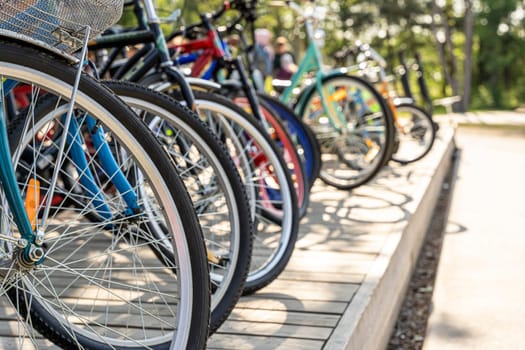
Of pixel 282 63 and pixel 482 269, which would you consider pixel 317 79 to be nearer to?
pixel 482 269

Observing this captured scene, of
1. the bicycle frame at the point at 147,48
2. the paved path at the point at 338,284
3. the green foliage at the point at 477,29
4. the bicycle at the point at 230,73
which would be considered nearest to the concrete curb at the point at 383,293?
the paved path at the point at 338,284

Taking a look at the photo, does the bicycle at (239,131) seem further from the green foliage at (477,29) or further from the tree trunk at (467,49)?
the green foliage at (477,29)

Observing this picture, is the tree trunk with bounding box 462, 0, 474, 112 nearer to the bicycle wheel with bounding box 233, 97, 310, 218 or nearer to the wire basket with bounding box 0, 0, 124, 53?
the bicycle wheel with bounding box 233, 97, 310, 218

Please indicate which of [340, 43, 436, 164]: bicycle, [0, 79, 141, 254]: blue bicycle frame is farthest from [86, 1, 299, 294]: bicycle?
[340, 43, 436, 164]: bicycle

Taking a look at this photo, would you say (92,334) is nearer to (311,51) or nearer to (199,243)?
(199,243)

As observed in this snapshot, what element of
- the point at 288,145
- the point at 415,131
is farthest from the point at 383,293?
the point at 415,131

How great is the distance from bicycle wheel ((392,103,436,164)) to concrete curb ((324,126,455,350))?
2.57 metres

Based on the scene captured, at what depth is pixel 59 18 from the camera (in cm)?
171

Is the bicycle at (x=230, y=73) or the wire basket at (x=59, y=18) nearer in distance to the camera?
the wire basket at (x=59, y=18)

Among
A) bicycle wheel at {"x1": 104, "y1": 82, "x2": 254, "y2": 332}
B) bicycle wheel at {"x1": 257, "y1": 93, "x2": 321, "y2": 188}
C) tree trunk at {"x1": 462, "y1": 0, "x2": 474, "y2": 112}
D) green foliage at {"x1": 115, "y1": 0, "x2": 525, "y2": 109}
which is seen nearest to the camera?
bicycle wheel at {"x1": 104, "y1": 82, "x2": 254, "y2": 332}

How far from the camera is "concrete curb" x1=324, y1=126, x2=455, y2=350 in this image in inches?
100

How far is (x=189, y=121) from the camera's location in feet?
7.43

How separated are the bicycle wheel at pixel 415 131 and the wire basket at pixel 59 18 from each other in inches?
224

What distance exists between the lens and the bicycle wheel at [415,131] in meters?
7.67
